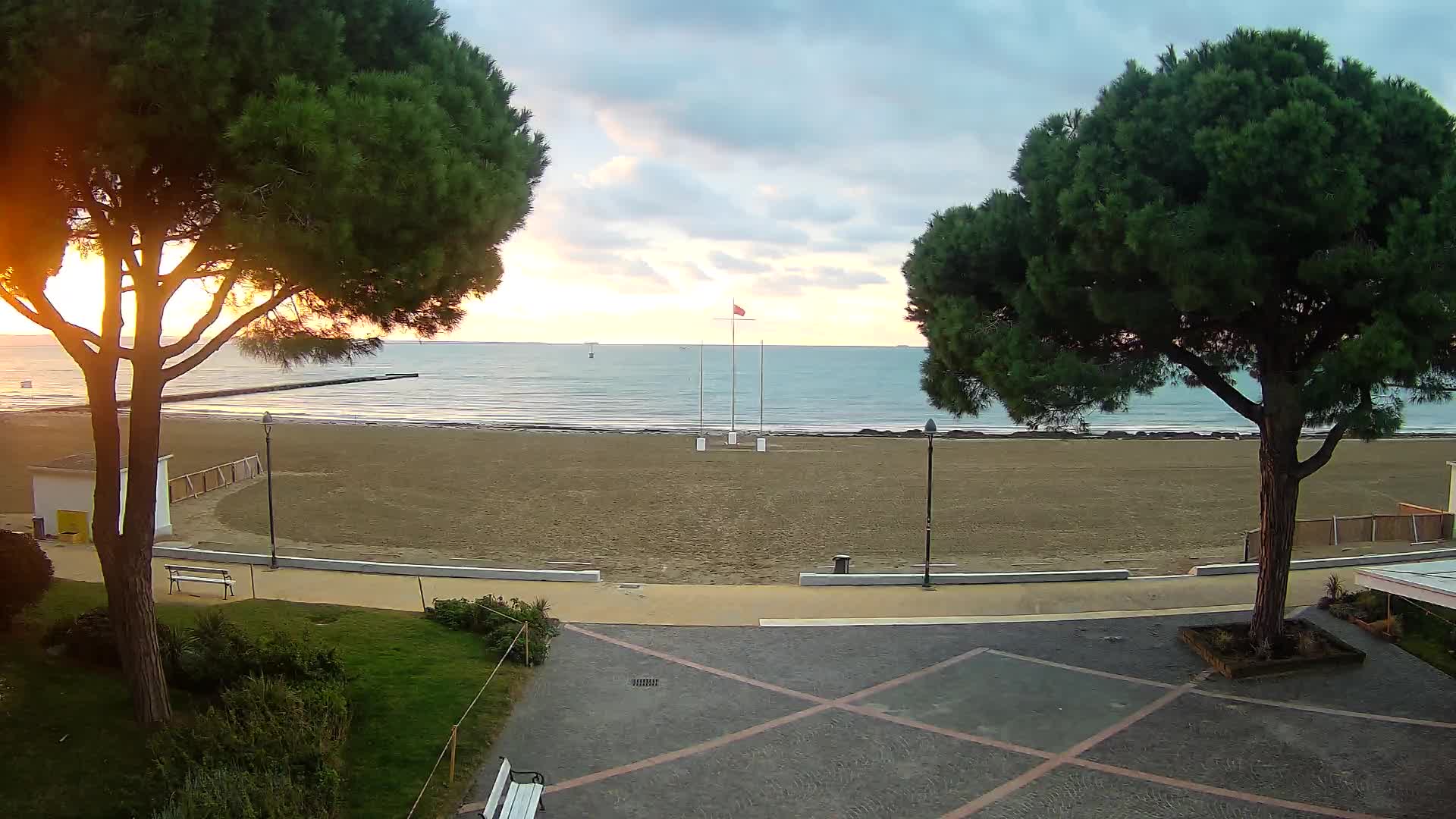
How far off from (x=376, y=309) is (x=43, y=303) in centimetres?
263

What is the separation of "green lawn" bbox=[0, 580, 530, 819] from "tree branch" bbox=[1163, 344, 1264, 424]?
9.06 meters

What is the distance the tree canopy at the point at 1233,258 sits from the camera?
9.20m

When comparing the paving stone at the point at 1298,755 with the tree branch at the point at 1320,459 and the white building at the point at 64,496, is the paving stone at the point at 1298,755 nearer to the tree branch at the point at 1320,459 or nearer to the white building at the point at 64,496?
the tree branch at the point at 1320,459

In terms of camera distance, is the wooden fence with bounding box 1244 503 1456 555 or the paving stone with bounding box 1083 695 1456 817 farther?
the wooden fence with bounding box 1244 503 1456 555

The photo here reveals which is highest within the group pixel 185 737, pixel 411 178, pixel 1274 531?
pixel 411 178

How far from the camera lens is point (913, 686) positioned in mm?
10898

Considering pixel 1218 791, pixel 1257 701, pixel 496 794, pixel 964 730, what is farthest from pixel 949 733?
pixel 496 794

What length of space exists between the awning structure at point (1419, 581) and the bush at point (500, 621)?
1012cm

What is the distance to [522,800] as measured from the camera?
289 inches

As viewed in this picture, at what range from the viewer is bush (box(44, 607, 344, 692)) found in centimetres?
917

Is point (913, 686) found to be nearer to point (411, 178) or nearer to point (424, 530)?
point (411, 178)

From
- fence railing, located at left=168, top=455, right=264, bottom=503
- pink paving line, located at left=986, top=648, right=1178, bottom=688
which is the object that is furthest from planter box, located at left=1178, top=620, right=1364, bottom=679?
fence railing, located at left=168, top=455, right=264, bottom=503

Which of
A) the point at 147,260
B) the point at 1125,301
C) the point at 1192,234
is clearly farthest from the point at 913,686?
the point at 147,260

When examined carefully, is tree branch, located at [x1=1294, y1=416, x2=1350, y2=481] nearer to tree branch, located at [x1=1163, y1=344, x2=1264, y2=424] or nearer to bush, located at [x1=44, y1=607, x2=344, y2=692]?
tree branch, located at [x1=1163, y1=344, x2=1264, y2=424]
